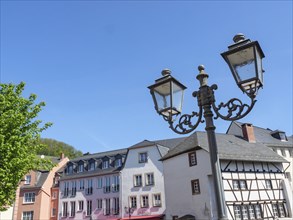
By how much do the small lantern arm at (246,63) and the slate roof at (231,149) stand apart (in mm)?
20926

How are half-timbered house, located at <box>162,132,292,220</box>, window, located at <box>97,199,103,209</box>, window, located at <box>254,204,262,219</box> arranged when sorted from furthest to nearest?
window, located at <box>97,199,103,209</box> < window, located at <box>254,204,262,219</box> < half-timbered house, located at <box>162,132,292,220</box>

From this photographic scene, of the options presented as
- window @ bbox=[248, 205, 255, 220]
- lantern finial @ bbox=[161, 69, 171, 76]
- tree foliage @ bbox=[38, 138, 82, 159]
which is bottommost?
window @ bbox=[248, 205, 255, 220]

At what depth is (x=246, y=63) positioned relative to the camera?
4832mm

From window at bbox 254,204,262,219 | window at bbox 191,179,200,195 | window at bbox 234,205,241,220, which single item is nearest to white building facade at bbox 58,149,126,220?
window at bbox 191,179,200,195

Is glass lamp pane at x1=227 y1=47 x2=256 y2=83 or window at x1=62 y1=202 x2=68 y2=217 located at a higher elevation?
glass lamp pane at x1=227 y1=47 x2=256 y2=83

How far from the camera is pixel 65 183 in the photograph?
140ft

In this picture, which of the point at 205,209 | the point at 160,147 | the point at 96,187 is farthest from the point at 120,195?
the point at 205,209

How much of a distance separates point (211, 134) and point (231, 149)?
24.0 metres

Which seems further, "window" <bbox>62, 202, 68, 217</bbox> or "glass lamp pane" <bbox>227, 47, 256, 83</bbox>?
"window" <bbox>62, 202, 68, 217</bbox>

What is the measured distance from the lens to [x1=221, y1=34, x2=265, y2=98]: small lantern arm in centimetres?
471

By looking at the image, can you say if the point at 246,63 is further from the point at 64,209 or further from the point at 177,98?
the point at 64,209

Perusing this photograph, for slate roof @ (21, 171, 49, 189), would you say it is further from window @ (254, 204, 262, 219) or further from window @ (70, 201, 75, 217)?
window @ (254, 204, 262, 219)

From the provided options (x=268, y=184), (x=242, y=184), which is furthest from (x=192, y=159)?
(x=268, y=184)

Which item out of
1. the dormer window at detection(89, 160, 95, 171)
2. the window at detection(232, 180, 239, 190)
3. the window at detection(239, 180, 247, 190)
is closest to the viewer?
the window at detection(232, 180, 239, 190)
